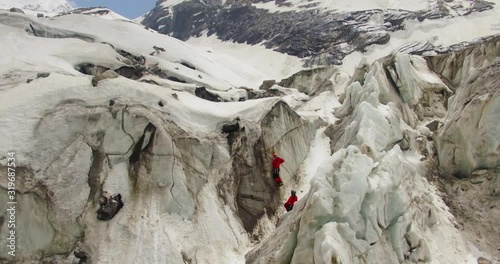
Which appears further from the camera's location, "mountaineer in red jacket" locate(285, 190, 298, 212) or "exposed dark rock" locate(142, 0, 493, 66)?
"exposed dark rock" locate(142, 0, 493, 66)

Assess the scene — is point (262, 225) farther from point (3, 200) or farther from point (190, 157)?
point (3, 200)

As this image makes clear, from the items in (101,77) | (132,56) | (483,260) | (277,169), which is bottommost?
(132,56)

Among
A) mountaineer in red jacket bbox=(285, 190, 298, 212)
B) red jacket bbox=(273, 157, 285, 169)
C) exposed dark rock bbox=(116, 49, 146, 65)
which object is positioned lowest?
exposed dark rock bbox=(116, 49, 146, 65)

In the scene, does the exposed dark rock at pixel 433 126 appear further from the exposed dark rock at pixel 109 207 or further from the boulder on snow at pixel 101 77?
the exposed dark rock at pixel 109 207

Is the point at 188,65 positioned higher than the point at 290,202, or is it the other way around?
the point at 290,202

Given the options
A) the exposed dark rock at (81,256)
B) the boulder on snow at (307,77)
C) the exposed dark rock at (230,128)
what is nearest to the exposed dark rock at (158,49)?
the boulder on snow at (307,77)

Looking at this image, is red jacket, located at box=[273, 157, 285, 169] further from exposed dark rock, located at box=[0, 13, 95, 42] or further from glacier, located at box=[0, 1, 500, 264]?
exposed dark rock, located at box=[0, 13, 95, 42]

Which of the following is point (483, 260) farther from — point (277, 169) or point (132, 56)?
point (132, 56)

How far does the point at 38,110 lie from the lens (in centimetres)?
1672

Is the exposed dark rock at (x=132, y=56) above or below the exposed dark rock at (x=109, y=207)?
below

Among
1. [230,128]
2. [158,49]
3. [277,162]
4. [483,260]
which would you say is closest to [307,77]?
[158,49]

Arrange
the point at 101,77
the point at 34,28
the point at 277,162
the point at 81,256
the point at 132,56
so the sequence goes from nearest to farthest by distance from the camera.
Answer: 1. the point at 81,256
2. the point at 101,77
3. the point at 277,162
4. the point at 34,28
5. the point at 132,56

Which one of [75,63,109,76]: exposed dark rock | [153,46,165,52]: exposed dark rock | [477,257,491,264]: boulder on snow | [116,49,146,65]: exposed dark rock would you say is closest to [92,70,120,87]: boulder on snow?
[75,63,109,76]: exposed dark rock

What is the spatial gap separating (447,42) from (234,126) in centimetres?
7757
